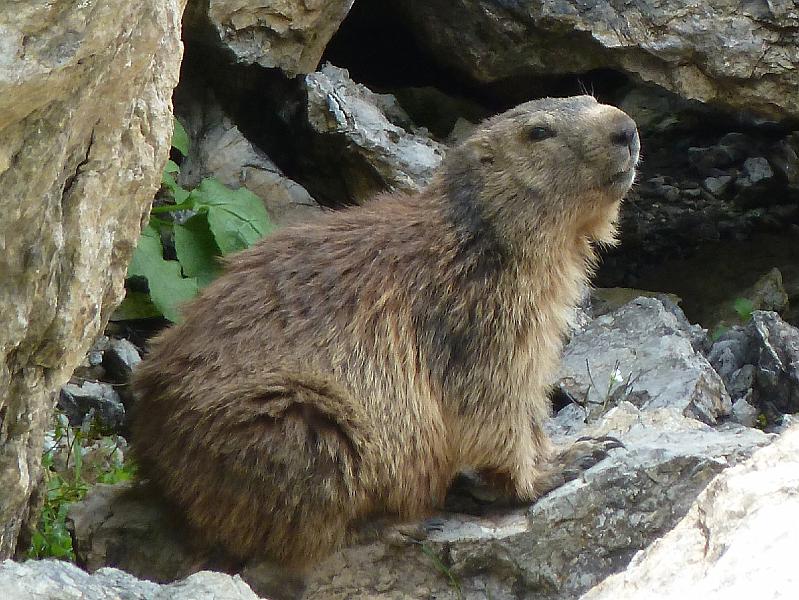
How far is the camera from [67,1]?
312 centimetres

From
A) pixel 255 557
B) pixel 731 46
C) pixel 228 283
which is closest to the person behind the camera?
pixel 255 557

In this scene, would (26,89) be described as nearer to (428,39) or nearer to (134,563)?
(134,563)

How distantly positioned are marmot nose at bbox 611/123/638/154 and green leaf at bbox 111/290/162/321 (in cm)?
311

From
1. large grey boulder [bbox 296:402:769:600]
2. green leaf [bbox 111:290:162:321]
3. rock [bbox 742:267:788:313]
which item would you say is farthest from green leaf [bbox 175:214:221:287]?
rock [bbox 742:267:788:313]

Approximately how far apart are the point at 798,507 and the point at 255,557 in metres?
2.87

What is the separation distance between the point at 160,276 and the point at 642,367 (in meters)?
2.92

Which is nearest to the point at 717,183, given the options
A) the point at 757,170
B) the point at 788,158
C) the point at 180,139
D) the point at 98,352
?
Answer: the point at 757,170

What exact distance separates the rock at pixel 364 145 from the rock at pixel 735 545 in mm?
4869

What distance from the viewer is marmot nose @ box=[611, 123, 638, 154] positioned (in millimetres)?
5590

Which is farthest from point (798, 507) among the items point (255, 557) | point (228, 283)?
point (228, 283)

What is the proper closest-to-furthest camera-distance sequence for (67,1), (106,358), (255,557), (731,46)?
(67,1) < (255,557) < (106,358) < (731,46)

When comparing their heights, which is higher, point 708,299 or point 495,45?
point 495,45

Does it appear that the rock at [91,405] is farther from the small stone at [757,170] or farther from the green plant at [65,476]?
the small stone at [757,170]

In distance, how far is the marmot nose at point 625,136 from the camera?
559 cm
